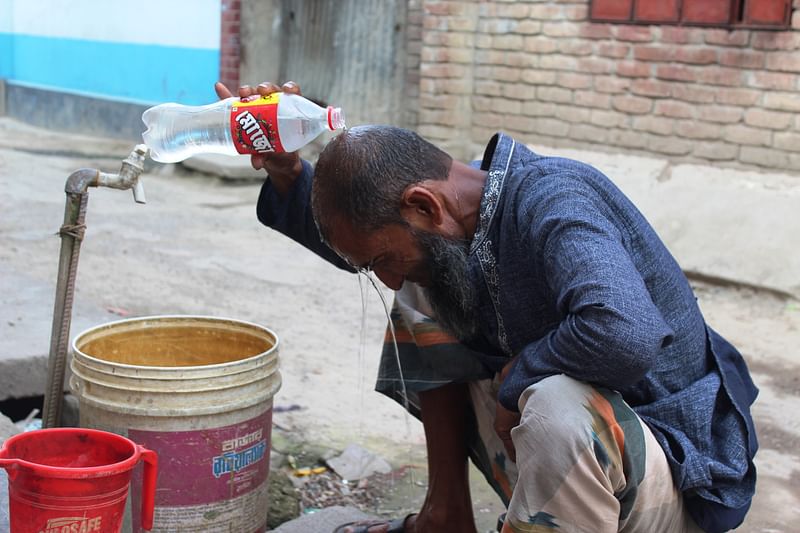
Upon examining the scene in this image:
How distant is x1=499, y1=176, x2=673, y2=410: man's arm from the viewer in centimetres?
177

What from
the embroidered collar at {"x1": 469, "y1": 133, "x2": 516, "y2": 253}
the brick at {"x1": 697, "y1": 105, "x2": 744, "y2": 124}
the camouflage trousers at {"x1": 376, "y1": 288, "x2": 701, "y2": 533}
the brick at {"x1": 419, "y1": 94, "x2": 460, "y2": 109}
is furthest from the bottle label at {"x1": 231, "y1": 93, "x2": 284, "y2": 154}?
the brick at {"x1": 419, "y1": 94, "x2": 460, "y2": 109}

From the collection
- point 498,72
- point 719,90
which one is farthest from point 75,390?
point 498,72

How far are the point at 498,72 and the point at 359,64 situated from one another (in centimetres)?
169

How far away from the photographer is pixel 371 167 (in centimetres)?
196

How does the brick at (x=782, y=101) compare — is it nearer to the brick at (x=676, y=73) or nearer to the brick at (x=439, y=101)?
the brick at (x=676, y=73)

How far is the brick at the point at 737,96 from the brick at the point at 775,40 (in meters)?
0.25

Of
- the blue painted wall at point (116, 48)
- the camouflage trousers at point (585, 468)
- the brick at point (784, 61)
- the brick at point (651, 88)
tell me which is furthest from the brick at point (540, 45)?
the camouflage trousers at point (585, 468)

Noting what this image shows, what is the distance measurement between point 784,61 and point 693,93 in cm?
58

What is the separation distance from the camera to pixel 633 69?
20.3 ft

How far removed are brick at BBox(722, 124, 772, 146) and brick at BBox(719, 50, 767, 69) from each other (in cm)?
34

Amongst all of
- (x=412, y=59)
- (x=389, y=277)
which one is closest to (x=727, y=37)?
(x=412, y=59)

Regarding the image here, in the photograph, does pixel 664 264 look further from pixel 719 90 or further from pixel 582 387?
pixel 719 90

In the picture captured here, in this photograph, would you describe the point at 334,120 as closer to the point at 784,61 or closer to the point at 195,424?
the point at 195,424

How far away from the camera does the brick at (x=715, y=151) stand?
5.76 metres
